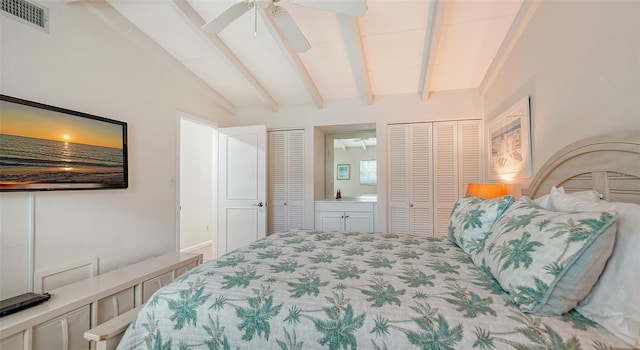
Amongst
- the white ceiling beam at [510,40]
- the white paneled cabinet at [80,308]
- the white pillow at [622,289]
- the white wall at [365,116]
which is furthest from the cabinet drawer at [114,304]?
the white ceiling beam at [510,40]

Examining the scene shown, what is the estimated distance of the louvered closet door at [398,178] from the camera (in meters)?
3.86

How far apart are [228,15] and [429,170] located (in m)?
2.99

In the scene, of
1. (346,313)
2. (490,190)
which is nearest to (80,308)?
(346,313)

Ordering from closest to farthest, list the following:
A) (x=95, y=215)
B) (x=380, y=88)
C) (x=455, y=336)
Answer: (x=455, y=336) → (x=95, y=215) → (x=380, y=88)

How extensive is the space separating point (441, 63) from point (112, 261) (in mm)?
3912

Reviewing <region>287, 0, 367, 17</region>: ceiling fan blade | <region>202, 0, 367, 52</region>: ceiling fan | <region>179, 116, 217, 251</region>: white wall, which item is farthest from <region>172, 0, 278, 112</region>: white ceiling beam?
<region>179, 116, 217, 251</region>: white wall

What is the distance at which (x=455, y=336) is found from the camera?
0.93 meters

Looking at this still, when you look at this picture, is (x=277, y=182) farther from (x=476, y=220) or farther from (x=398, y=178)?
(x=476, y=220)

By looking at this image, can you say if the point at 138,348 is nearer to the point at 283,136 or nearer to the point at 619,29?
the point at 619,29

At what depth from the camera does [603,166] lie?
4.56 feet

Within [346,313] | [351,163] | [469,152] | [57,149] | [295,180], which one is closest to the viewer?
[346,313]

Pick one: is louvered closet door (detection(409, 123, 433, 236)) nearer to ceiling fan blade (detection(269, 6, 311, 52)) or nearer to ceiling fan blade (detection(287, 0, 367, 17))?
ceiling fan blade (detection(269, 6, 311, 52))

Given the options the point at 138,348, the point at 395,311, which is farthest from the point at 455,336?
the point at 138,348

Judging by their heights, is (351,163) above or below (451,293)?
above
